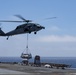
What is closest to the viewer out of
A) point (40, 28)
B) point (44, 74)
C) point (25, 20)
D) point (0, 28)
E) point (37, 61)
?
point (44, 74)

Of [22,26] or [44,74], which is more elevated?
[22,26]

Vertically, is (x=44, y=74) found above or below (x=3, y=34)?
below

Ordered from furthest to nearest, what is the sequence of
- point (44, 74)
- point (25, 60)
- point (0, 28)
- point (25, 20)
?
point (25, 60) < point (0, 28) < point (25, 20) < point (44, 74)

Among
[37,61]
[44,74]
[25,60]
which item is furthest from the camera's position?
[25,60]

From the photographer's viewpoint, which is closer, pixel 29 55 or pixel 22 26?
pixel 22 26

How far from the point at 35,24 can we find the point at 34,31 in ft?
6.48

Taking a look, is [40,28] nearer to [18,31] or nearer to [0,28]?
[18,31]

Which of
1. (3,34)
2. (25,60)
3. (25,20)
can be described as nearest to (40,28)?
(25,20)

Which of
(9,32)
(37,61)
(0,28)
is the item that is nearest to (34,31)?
(9,32)

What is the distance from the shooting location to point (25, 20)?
80.6m

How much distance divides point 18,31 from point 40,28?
7.08 metres

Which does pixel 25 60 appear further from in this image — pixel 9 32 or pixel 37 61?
pixel 9 32

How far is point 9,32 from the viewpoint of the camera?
83.5m

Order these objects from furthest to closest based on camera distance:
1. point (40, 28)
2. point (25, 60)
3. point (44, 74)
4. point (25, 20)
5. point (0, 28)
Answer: point (25, 60) < point (0, 28) < point (25, 20) < point (40, 28) < point (44, 74)
